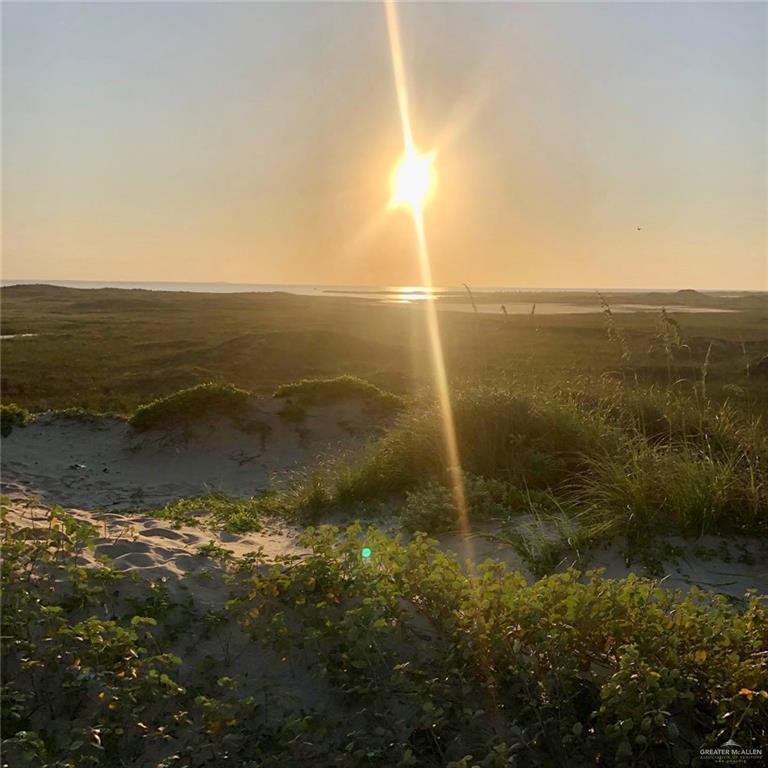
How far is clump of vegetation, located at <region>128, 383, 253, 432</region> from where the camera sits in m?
12.8

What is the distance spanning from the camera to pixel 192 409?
1302 centimetres

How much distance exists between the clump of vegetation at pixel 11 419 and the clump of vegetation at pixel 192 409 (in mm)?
2108

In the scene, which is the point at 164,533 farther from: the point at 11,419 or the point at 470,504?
the point at 11,419

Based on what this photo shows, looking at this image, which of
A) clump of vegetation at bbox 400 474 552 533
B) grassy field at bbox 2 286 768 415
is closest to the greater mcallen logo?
clump of vegetation at bbox 400 474 552 533

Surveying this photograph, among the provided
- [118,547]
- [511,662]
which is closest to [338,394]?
[118,547]

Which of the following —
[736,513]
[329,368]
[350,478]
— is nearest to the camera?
[736,513]

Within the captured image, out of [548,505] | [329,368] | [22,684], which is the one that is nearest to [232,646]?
[22,684]

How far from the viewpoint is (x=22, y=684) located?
146 inches

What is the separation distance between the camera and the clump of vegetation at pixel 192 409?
12.8m

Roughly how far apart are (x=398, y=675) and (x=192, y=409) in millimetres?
10380

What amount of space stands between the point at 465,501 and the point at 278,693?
11.3ft

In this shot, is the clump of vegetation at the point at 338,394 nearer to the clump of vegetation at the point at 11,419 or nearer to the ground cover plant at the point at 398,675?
the clump of vegetation at the point at 11,419

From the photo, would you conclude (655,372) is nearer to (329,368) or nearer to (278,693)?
(329,368)

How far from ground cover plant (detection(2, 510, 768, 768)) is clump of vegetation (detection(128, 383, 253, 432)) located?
8.64 metres
